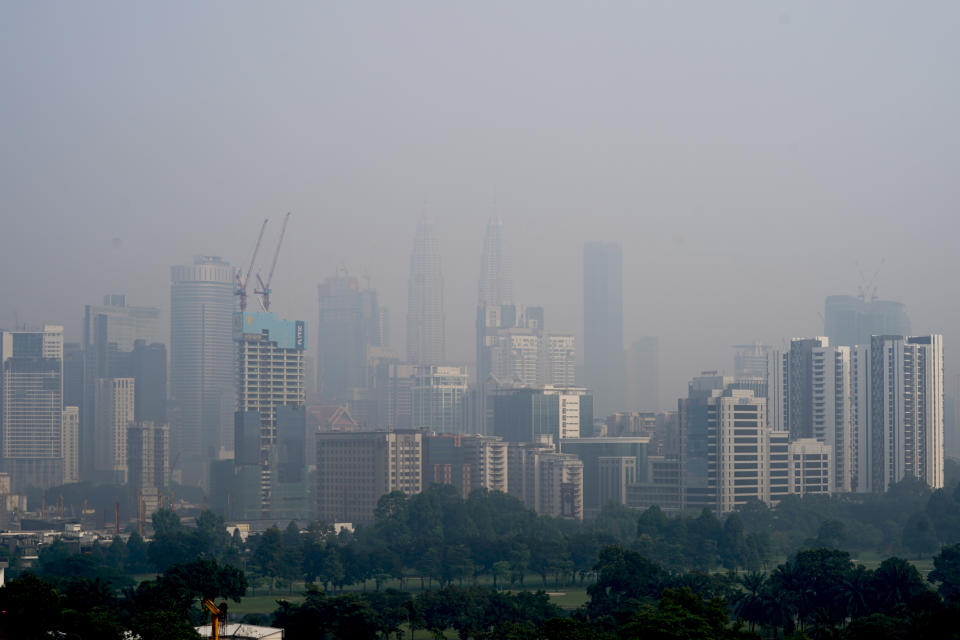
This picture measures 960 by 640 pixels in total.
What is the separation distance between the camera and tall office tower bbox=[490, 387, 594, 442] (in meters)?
162

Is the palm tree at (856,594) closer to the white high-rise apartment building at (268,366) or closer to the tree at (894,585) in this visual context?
the tree at (894,585)

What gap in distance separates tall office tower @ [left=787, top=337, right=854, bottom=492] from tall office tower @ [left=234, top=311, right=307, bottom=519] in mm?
50202

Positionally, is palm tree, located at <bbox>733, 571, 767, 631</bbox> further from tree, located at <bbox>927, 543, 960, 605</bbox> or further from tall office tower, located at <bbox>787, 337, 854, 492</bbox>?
tall office tower, located at <bbox>787, 337, 854, 492</bbox>

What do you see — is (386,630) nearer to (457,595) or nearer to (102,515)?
(457,595)

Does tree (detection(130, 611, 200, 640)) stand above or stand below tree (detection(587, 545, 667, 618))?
above

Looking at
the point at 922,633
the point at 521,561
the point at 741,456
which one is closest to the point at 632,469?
the point at 741,456

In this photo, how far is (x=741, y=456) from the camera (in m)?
120

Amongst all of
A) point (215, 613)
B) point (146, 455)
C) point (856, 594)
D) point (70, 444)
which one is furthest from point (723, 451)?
point (70, 444)

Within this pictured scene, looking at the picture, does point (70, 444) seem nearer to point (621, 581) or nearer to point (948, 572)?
point (621, 581)

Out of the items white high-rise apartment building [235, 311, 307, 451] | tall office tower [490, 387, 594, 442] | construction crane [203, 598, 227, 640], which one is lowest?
construction crane [203, 598, 227, 640]

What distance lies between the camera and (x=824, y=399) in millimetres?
133500

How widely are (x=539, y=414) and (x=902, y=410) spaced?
4489 centimetres

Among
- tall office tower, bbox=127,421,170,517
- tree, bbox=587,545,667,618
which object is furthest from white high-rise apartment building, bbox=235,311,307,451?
tree, bbox=587,545,667,618

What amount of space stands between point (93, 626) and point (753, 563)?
50222mm
